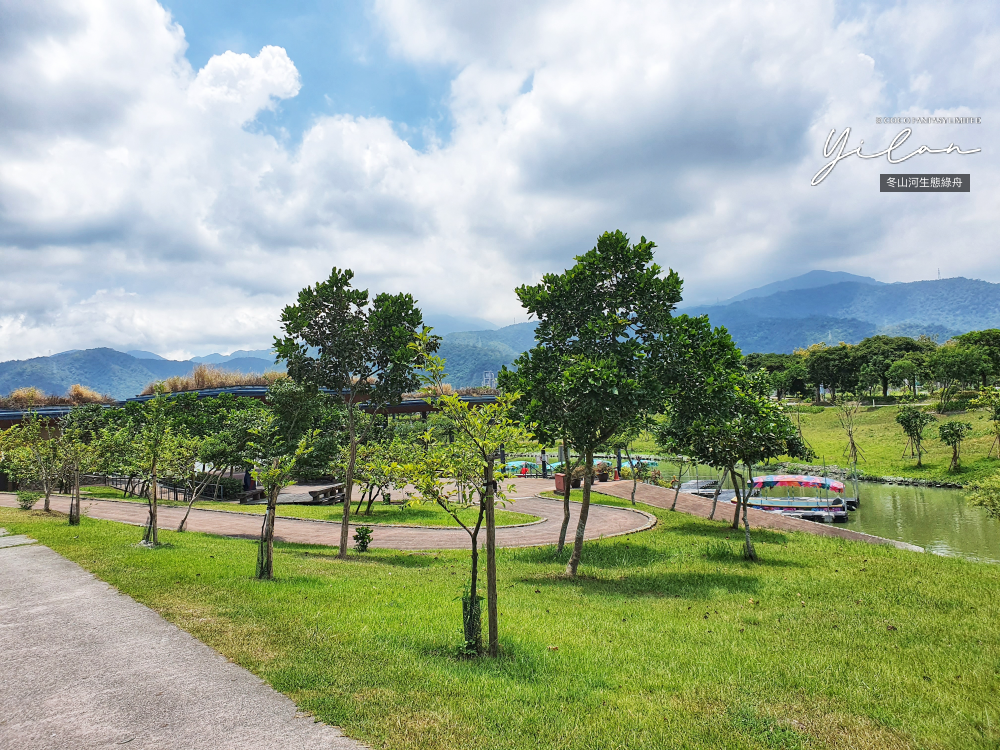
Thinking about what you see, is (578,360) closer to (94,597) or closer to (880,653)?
(880,653)

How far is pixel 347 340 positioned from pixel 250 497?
32.6 metres

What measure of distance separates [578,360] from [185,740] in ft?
40.4

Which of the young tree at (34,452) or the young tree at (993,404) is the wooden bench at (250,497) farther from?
the young tree at (993,404)

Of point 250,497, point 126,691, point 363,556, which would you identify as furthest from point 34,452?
point 126,691

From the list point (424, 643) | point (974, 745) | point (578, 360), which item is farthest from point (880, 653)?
point (578, 360)

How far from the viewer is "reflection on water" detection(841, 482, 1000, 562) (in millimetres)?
28422

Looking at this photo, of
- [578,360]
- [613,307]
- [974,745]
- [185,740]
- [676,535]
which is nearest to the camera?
[974,745]

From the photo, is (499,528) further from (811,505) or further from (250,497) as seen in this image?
(250,497)

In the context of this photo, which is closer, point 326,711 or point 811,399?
point 326,711

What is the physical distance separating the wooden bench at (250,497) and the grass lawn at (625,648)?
27271mm

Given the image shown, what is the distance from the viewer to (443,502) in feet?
28.3

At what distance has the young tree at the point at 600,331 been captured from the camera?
15492 mm

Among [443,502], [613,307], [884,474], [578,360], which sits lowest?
[884,474]

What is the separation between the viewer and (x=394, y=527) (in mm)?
29109
